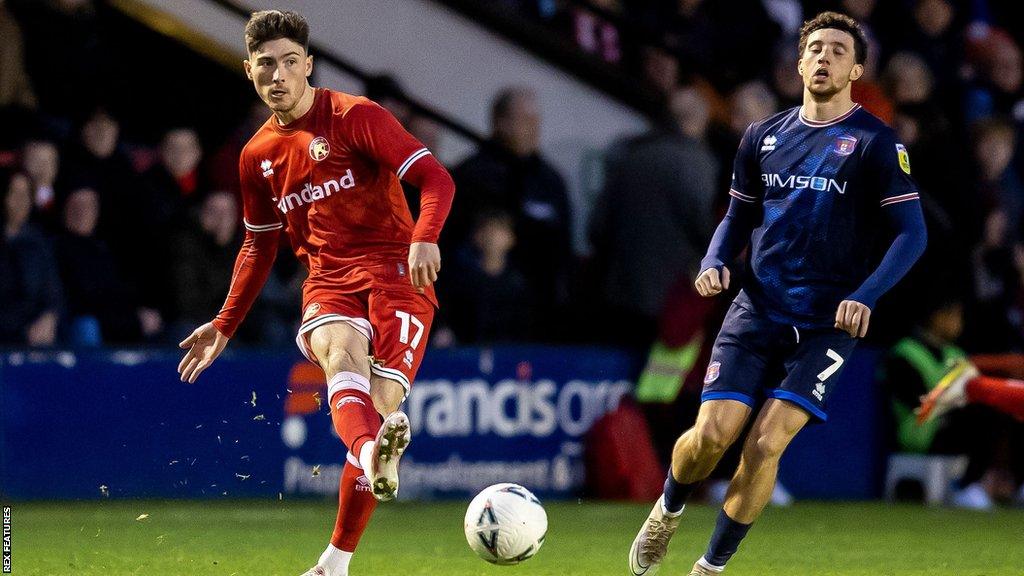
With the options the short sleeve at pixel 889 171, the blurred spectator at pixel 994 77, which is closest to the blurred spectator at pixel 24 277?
the short sleeve at pixel 889 171

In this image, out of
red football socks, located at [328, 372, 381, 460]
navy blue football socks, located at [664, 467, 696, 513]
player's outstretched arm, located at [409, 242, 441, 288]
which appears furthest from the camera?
navy blue football socks, located at [664, 467, 696, 513]

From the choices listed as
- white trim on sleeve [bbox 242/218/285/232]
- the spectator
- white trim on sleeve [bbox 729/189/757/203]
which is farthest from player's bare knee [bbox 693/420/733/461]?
the spectator

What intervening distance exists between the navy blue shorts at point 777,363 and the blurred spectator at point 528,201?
5.34 meters

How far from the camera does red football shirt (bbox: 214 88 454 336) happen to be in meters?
7.00

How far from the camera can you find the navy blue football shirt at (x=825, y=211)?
6.91 m

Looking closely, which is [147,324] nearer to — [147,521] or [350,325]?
[147,521]

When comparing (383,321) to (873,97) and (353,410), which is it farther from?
(873,97)

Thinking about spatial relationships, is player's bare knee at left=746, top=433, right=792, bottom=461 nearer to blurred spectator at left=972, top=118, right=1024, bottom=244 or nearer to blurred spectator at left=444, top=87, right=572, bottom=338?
blurred spectator at left=444, top=87, right=572, bottom=338

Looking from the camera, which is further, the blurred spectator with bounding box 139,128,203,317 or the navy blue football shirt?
the blurred spectator with bounding box 139,128,203,317

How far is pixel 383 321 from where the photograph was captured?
6.99 m

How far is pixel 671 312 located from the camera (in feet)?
38.8

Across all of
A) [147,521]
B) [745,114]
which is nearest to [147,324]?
[147,521]

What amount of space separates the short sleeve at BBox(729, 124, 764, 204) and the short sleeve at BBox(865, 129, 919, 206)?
494mm

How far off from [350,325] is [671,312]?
5154 mm
